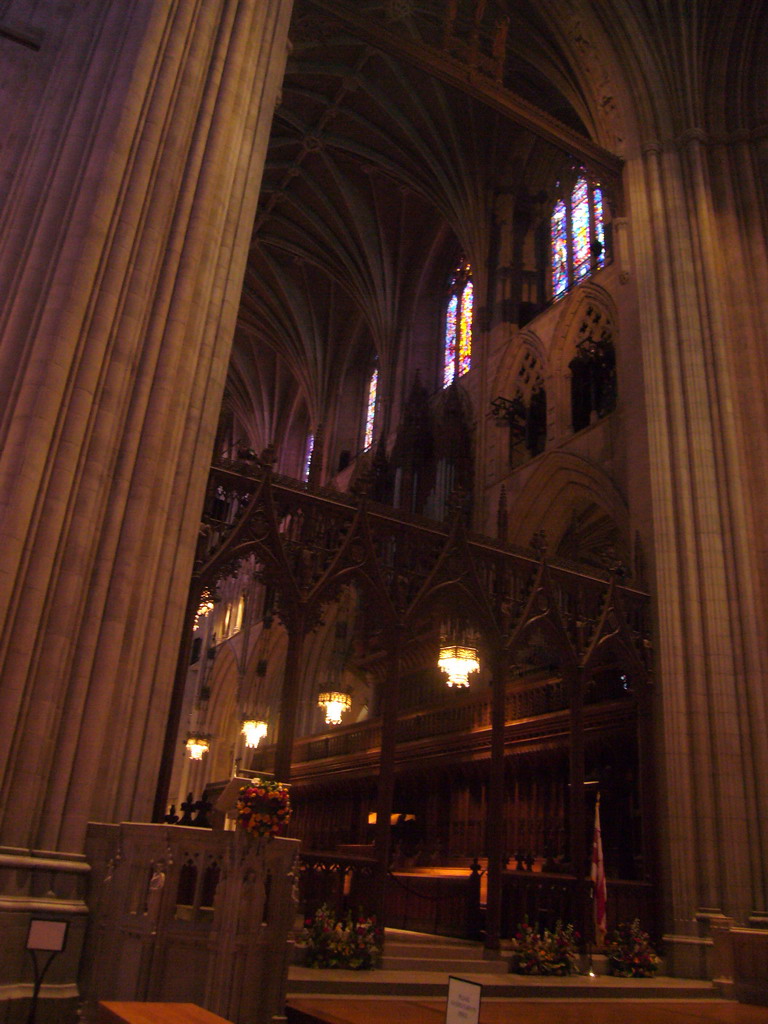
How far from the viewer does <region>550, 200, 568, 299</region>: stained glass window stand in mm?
18609

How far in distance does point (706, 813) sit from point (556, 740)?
10.2 ft

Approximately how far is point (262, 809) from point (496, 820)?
4.21 m

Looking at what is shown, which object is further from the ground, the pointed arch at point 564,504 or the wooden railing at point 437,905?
the pointed arch at point 564,504

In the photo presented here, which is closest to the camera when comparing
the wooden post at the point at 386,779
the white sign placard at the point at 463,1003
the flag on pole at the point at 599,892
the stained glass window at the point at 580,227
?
the white sign placard at the point at 463,1003

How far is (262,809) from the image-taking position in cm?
619

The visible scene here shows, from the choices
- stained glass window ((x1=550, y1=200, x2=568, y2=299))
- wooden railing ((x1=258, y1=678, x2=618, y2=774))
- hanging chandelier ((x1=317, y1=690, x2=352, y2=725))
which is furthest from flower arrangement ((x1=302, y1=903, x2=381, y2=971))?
stained glass window ((x1=550, y1=200, x2=568, y2=299))

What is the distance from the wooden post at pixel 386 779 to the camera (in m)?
8.70

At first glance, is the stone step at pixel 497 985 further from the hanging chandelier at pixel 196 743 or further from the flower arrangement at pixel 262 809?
the hanging chandelier at pixel 196 743

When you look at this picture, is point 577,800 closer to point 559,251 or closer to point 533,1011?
point 533,1011

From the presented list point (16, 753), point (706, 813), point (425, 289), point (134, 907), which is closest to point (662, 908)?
point (706, 813)

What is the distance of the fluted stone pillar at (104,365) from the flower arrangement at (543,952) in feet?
14.2

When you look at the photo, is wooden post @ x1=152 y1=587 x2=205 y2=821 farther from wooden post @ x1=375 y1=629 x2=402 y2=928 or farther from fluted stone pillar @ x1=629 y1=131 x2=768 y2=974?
fluted stone pillar @ x1=629 y1=131 x2=768 y2=974

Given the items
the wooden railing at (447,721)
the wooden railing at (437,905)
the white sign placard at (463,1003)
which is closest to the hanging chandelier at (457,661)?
the wooden railing at (447,721)

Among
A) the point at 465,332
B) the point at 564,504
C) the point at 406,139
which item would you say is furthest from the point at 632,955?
the point at 406,139
